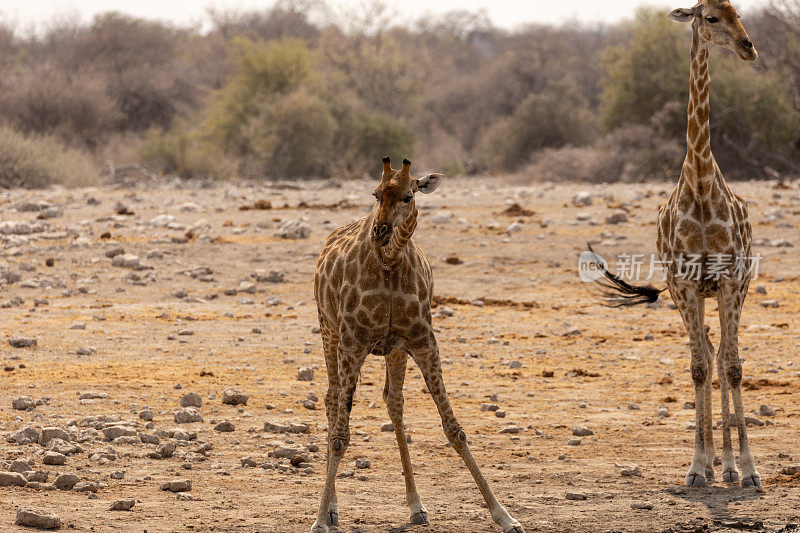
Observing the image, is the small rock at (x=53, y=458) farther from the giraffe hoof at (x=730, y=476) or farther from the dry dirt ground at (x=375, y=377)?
the giraffe hoof at (x=730, y=476)

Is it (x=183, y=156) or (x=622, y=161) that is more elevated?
(x=622, y=161)

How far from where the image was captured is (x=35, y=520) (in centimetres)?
491

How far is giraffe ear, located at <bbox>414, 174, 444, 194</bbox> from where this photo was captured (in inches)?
192

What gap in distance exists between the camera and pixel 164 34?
146 feet

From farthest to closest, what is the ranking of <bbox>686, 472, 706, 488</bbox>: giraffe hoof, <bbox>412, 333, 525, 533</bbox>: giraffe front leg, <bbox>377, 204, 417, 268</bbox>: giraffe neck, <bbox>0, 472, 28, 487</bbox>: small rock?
<bbox>686, 472, 706, 488</bbox>: giraffe hoof < <bbox>0, 472, 28, 487</bbox>: small rock < <bbox>412, 333, 525, 533</bbox>: giraffe front leg < <bbox>377, 204, 417, 268</bbox>: giraffe neck

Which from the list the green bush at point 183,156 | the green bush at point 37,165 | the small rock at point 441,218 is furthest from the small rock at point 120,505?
the green bush at point 183,156

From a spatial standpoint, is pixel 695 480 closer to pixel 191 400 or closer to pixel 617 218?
pixel 191 400

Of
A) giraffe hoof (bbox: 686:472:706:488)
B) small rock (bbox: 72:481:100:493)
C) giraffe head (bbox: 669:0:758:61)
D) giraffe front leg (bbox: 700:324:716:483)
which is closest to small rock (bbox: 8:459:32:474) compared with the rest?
small rock (bbox: 72:481:100:493)

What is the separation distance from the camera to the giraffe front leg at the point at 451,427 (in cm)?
502

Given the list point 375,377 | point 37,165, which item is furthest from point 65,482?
point 37,165

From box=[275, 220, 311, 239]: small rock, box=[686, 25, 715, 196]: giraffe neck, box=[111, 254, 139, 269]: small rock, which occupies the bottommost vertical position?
box=[111, 254, 139, 269]: small rock

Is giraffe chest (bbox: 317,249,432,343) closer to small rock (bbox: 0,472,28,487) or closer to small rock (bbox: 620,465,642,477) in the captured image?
small rock (bbox: 620,465,642,477)

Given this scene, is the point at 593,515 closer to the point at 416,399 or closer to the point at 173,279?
the point at 416,399

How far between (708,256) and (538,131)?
2587 centimetres
